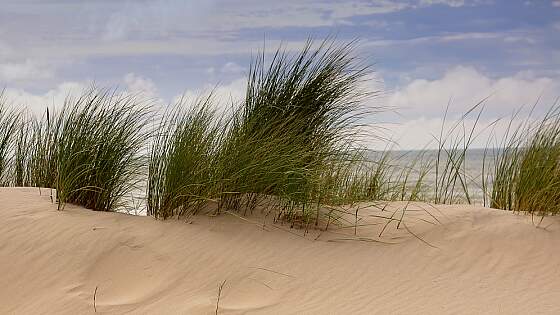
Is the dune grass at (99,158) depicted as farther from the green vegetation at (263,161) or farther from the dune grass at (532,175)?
the dune grass at (532,175)

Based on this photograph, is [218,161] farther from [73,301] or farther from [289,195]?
[73,301]

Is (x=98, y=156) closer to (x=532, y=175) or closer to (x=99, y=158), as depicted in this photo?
(x=99, y=158)

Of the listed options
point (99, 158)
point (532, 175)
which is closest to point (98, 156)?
point (99, 158)

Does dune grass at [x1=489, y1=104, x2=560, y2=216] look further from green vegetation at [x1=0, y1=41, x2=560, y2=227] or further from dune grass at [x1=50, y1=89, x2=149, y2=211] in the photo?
dune grass at [x1=50, y1=89, x2=149, y2=211]

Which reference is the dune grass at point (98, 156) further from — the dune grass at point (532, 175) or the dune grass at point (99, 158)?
the dune grass at point (532, 175)

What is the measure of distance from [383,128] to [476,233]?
1609mm

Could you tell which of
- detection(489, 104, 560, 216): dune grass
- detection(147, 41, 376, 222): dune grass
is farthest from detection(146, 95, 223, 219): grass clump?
detection(489, 104, 560, 216): dune grass

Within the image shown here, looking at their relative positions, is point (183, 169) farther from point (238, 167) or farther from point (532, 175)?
point (532, 175)

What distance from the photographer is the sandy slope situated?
12.1 ft

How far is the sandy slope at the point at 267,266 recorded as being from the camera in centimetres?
370

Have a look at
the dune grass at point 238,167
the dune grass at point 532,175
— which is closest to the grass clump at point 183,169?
the dune grass at point 238,167

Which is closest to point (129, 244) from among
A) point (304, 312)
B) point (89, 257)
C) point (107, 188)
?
point (89, 257)

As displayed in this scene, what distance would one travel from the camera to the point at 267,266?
13.4 feet

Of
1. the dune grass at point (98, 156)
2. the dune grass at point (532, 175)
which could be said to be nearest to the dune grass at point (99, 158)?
the dune grass at point (98, 156)
